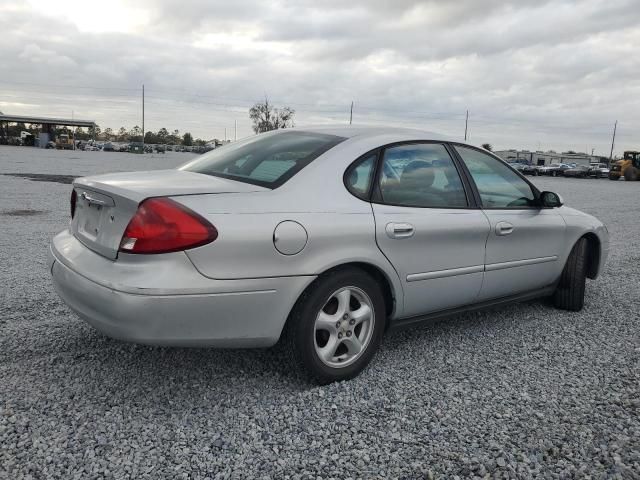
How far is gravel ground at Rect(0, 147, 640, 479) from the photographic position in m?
2.35

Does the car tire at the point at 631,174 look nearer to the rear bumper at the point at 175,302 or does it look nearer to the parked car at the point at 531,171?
the parked car at the point at 531,171

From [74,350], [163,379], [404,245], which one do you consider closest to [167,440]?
[163,379]

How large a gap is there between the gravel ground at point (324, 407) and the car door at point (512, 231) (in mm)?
429

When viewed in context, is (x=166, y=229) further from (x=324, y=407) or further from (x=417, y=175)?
(x=417, y=175)

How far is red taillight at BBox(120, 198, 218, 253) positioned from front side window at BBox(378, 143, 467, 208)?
3.85 ft

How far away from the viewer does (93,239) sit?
2.85 m

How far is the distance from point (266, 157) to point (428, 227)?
43.0 inches

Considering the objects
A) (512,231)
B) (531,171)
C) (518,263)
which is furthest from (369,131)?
(531,171)

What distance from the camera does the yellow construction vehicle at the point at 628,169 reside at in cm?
→ 4122

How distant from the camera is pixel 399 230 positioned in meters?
3.19

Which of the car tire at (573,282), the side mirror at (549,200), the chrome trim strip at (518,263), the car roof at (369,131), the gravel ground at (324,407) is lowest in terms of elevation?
the gravel ground at (324,407)

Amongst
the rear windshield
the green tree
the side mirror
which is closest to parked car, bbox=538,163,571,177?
the side mirror

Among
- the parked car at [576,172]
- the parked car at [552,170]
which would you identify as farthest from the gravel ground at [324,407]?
the parked car at [552,170]

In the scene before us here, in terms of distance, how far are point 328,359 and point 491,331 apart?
5.51 ft
